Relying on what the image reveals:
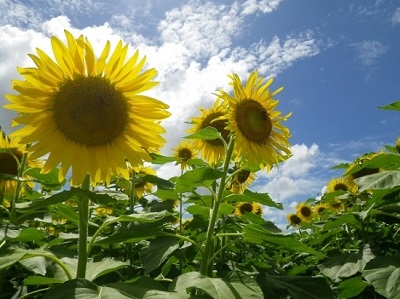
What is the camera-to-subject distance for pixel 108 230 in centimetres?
381

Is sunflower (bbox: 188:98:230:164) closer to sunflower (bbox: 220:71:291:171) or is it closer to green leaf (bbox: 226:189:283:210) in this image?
sunflower (bbox: 220:71:291:171)

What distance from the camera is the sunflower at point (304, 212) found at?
10.9 metres

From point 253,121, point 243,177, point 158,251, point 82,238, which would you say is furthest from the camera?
point 243,177

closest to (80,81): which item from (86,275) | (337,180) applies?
(86,275)

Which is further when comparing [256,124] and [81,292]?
[256,124]

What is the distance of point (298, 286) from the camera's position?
2426 mm

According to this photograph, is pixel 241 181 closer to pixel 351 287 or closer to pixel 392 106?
pixel 392 106

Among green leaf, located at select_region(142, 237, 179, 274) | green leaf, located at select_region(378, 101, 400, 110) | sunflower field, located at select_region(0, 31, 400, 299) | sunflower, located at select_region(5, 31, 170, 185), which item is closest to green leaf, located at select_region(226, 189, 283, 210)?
sunflower field, located at select_region(0, 31, 400, 299)

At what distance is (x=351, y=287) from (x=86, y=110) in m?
2.04

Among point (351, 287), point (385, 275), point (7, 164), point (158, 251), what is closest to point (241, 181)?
point (351, 287)

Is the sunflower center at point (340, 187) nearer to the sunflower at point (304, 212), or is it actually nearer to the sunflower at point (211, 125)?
the sunflower at point (304, 212)

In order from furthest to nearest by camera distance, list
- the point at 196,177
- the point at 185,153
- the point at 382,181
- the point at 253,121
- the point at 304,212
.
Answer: the point at 304,212 → the point at 185,153 → the point at 253,121 → the point at 382,181 → the point at 196,177

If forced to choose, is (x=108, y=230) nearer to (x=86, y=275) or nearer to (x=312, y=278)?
(x=86, y=275)

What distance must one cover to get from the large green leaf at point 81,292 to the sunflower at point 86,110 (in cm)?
76
